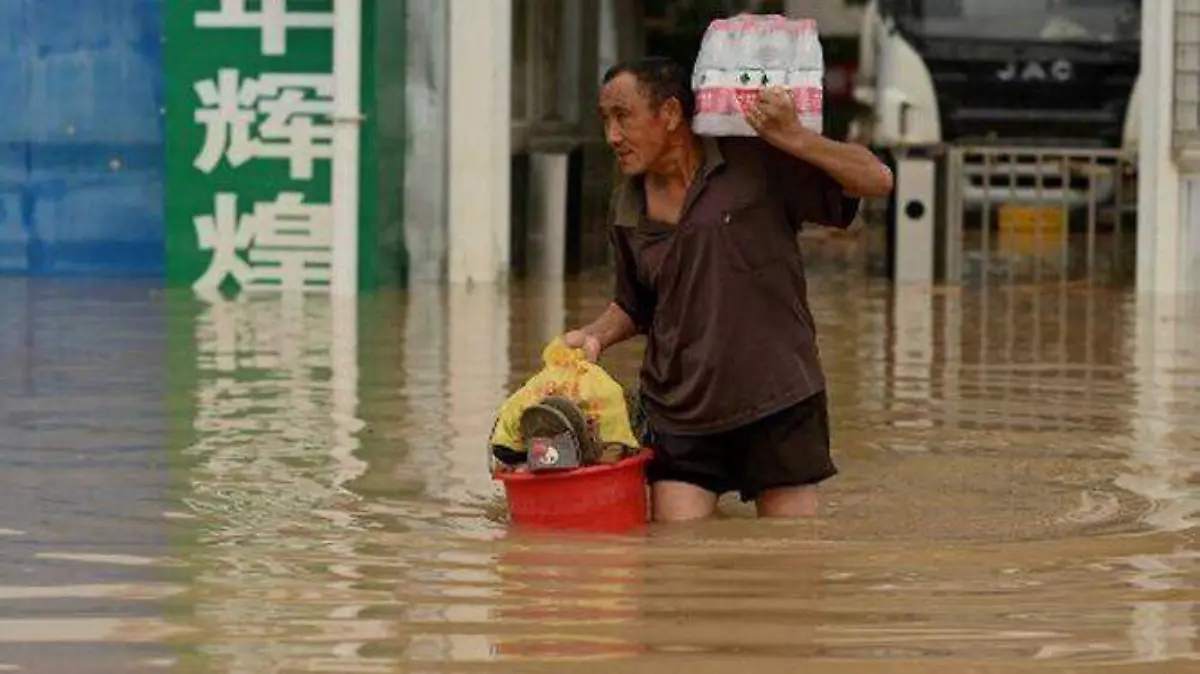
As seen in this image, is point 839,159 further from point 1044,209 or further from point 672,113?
point 1044,209

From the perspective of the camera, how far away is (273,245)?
765 inches

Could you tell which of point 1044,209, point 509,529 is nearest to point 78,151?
point 1044,209

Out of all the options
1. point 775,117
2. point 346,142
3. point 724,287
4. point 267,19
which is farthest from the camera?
point 267,19

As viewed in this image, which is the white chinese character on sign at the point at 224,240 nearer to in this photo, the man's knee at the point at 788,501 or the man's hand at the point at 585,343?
the man's hand at the point at 585,343

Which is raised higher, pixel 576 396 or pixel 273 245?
pixel 576 396

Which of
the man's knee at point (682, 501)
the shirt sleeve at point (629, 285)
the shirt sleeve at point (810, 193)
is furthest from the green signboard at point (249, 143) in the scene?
the shirt sleeve at point (810, 193)

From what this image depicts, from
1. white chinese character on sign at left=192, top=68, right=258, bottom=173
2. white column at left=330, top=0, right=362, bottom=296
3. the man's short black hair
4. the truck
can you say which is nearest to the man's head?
the man's short black hair

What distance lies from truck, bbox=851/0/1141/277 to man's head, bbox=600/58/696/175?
545 inches

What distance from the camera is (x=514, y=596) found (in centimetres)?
742

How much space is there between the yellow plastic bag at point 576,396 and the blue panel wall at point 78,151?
12049 mm

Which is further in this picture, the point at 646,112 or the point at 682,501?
the point at 682,501

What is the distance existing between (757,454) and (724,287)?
1.43 feet

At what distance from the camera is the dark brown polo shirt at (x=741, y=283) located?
8117 millimetres

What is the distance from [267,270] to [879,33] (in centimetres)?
541
